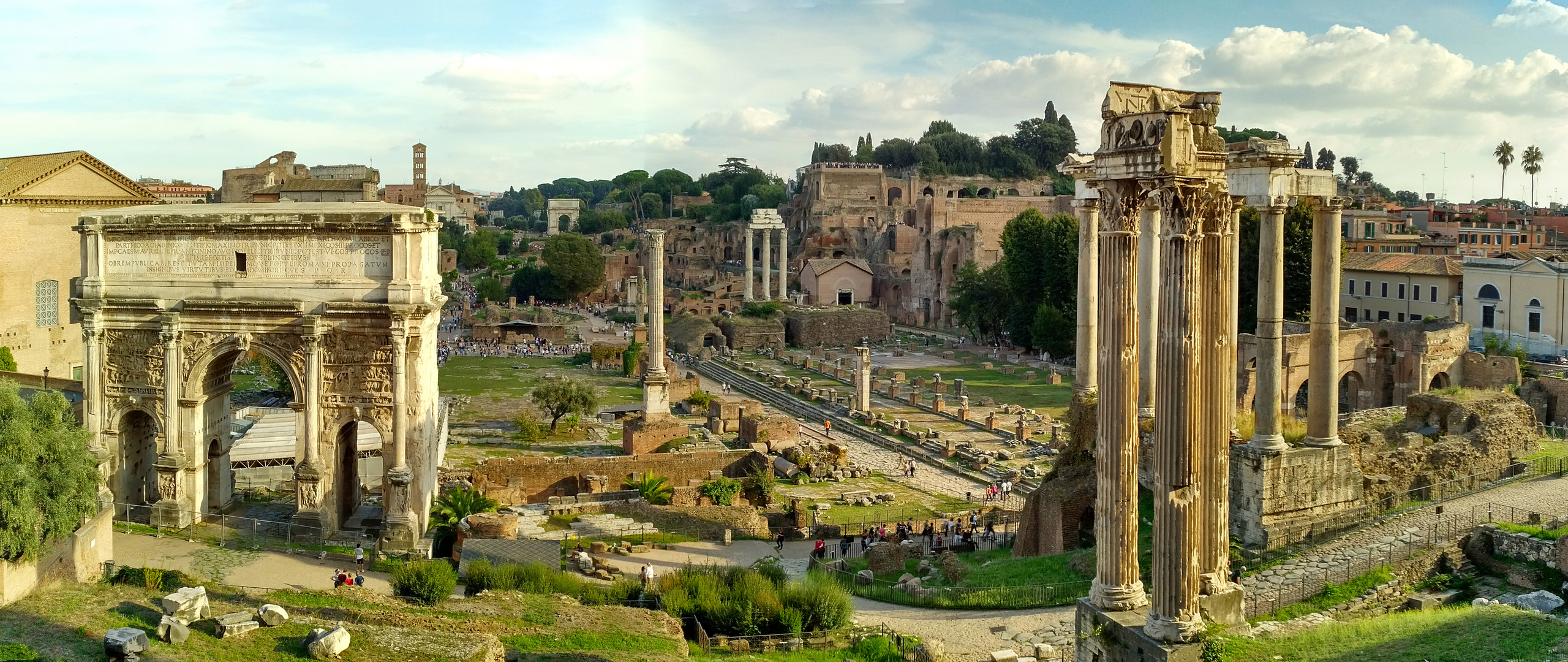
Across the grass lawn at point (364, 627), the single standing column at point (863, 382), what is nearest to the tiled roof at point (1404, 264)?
the single standing column at point (863, 382)

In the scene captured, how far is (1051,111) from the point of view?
118 meters

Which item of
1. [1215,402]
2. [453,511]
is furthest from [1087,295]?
[453,511]

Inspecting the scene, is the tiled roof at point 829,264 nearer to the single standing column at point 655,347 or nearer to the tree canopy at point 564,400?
the single standing column at point 655,347

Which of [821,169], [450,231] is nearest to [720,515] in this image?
[821,169]

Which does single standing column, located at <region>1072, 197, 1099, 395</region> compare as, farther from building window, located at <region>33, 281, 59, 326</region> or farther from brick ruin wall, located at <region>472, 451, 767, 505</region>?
building window, located at <region>33, 281, 59, 326</region>

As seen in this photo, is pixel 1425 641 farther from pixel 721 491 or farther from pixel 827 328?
pixel 827 328

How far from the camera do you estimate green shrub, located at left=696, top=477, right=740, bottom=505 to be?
26.3 metres

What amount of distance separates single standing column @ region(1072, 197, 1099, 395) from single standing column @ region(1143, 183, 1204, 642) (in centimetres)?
916

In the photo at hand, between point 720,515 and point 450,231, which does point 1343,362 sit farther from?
point 450,231

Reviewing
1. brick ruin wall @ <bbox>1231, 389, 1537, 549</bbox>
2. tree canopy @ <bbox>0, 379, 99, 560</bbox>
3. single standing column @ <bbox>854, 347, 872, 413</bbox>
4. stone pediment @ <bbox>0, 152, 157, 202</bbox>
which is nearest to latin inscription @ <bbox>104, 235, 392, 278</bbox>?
tree canopy @ <bbox>0, 379, 99, 560</bbox>

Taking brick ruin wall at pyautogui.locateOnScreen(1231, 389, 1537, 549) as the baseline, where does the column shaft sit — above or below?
above

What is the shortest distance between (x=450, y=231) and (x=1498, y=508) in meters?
105

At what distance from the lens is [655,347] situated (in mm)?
38375

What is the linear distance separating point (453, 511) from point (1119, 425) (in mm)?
14827
